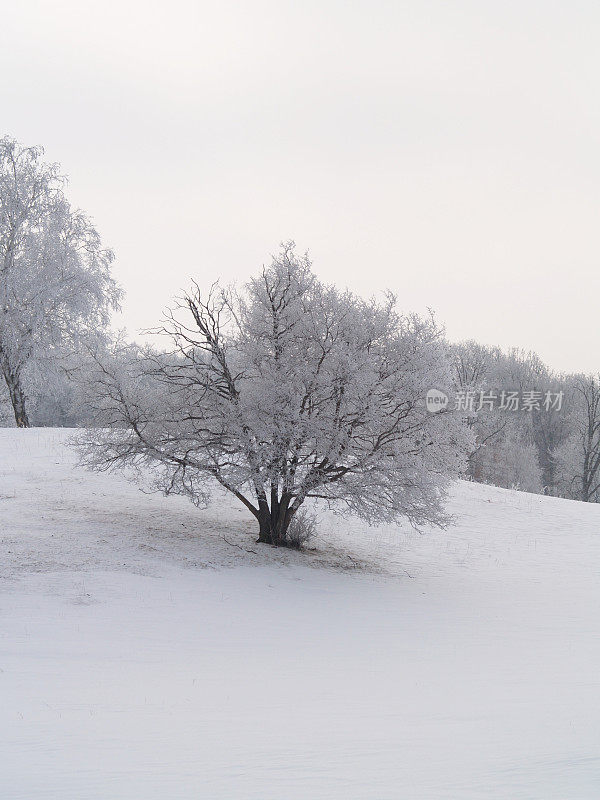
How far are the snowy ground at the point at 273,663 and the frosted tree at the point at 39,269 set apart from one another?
8428 millimetres

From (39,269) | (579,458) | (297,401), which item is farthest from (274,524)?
(579,458)

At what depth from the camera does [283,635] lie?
31.0ft

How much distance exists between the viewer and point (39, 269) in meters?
24.4

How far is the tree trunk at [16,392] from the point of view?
25.5m

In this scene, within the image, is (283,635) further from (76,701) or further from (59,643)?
(76,701)

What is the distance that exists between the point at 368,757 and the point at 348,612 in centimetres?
613

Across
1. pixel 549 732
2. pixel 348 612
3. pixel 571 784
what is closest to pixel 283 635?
pixel 348 612

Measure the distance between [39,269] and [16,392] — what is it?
16.7ft
